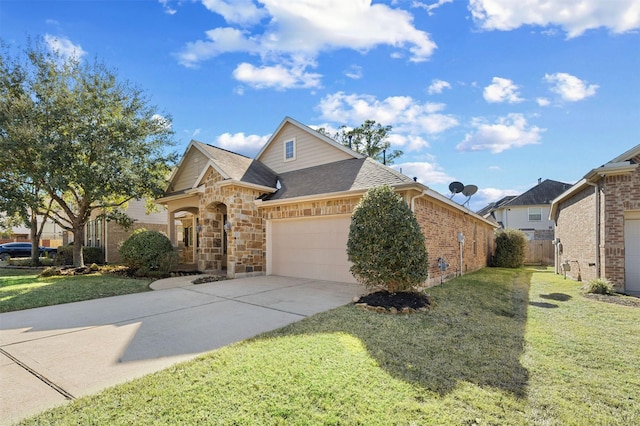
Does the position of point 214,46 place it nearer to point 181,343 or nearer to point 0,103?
point 0,103

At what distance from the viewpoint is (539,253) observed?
72.6 feet

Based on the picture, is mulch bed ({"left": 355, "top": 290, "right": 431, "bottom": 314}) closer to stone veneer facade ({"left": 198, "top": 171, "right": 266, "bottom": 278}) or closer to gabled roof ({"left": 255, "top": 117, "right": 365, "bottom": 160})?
stone veneer facade ({"left": 198, "top": 171, "right": 266, "bottom": 278})

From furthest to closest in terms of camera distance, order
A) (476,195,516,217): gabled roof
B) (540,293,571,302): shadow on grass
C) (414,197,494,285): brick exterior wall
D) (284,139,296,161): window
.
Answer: (476,195,516,217): gabled roof → (284,139,296,161): window → (414,197,494,285): brick exterior wall → (540,293,571,302): shadow on grass

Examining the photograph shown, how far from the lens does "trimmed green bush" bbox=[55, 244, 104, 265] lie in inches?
683

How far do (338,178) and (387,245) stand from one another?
4.51m

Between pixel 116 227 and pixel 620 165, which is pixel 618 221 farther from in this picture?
pixel 116 227

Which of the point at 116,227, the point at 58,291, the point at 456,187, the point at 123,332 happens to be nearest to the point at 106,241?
the point at 116,227

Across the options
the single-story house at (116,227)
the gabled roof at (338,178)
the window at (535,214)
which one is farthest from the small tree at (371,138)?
the gabled roof at (338,178)

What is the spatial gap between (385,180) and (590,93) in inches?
278

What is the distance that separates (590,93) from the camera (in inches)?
388

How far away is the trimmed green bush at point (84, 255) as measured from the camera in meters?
17.4

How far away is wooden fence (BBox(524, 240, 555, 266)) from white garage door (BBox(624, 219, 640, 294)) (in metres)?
13.9

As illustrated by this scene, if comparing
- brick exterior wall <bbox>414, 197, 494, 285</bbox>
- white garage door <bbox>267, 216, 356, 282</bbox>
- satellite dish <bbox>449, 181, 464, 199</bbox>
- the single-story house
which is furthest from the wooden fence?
the single-story house

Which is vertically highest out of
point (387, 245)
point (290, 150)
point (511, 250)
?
point (290, 150)
